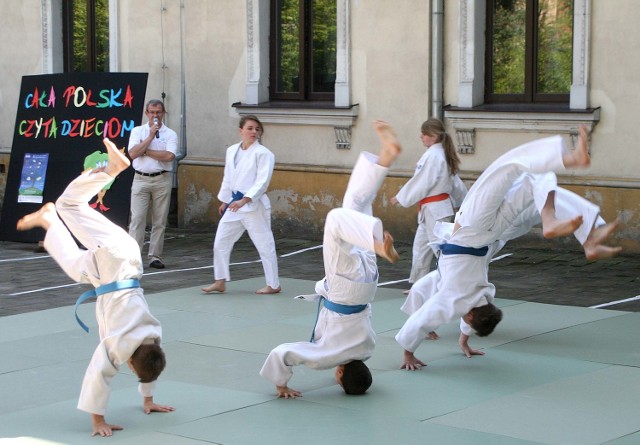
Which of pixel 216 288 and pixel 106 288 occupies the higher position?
pixel 106 288

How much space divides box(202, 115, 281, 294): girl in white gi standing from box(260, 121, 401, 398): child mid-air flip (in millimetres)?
3789

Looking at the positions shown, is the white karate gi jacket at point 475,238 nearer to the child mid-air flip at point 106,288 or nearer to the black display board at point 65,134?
the child mid-air flip at point 106,288

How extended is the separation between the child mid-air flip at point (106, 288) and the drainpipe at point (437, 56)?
298 inches

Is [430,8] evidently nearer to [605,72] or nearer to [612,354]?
[605,72]

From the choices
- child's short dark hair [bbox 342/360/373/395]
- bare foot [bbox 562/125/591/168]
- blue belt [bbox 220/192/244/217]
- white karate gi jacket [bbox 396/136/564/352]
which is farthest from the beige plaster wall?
child's short dark hair [bbox 342/360/373/395]

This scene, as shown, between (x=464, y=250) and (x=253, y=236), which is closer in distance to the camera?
(x=464, y=250)

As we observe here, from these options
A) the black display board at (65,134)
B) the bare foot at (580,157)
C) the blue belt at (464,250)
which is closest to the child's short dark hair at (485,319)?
the blue belt at (464,250)

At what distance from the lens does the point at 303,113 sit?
14492 mm

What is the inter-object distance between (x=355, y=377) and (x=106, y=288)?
1.58 meters

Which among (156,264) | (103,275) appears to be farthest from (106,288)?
(156,264)

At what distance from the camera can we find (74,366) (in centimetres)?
768

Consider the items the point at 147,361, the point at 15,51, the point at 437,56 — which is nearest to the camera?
the point at 147,361

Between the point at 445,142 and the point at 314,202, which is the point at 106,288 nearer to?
the point at 445,142

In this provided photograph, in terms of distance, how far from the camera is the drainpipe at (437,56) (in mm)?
13297
